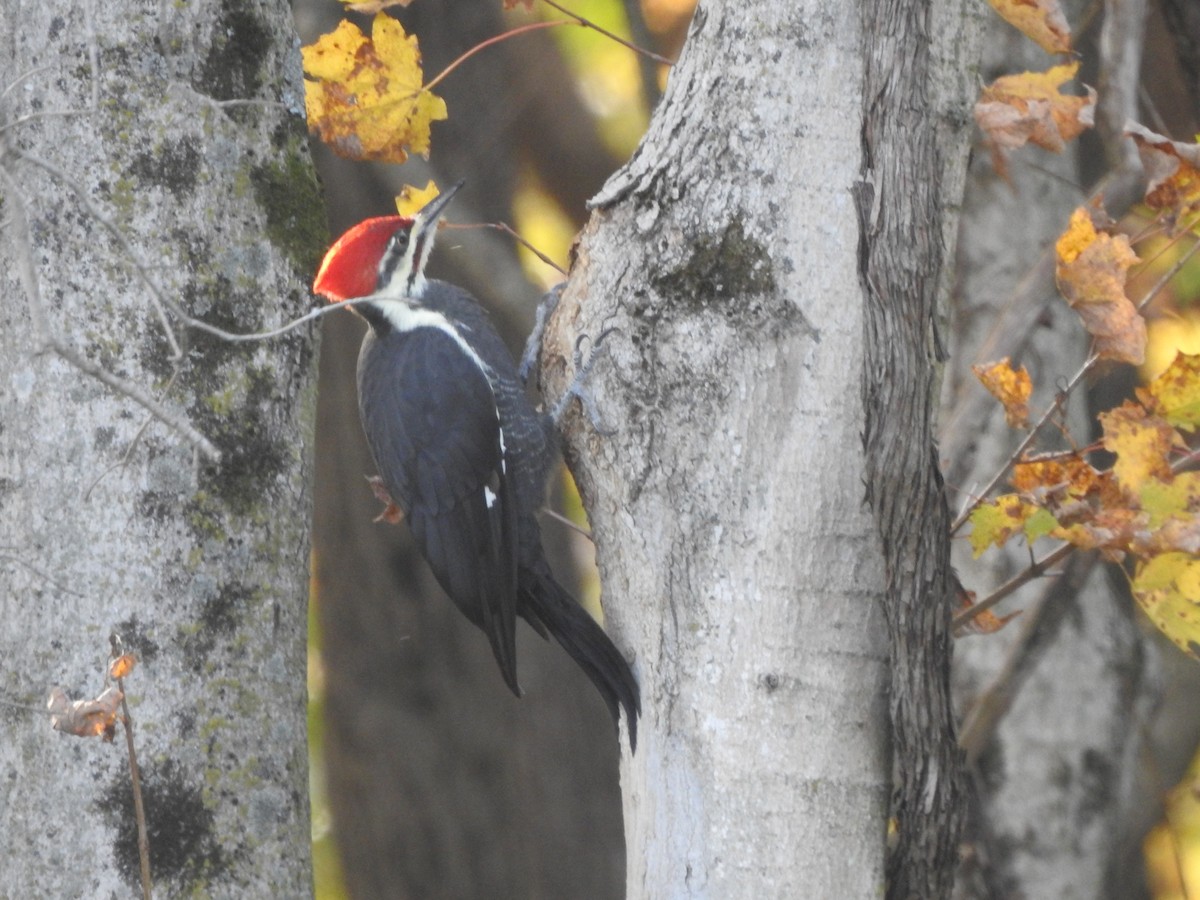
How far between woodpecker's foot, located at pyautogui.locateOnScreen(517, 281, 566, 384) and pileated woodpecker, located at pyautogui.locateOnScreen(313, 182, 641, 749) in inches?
1.3

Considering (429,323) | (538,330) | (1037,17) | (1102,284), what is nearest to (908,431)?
(1102,284)

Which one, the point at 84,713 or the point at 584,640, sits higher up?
the point at 584,640

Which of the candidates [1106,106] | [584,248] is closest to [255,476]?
[584,248]

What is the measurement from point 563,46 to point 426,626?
2117 millimetres

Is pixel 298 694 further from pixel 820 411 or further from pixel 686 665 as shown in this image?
pixel 820 411

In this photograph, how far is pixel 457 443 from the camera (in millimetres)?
2863

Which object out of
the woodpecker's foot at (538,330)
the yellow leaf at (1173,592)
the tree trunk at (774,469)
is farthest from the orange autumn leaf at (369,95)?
the yellow leaf at (1173,592)

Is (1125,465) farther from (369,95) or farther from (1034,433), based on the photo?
(369,95)

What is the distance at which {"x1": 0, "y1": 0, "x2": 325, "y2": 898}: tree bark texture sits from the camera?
205 centimetres

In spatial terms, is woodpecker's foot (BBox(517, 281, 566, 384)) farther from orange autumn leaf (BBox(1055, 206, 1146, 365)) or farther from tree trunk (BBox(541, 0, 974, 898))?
orange autumn leaf (BBox(1055, 206, 1146, 365))

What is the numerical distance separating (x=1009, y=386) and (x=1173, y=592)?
38 centimetres

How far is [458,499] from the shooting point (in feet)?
9.29

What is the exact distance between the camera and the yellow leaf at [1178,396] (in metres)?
2.10

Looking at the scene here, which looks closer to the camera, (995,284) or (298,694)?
(298,694)
